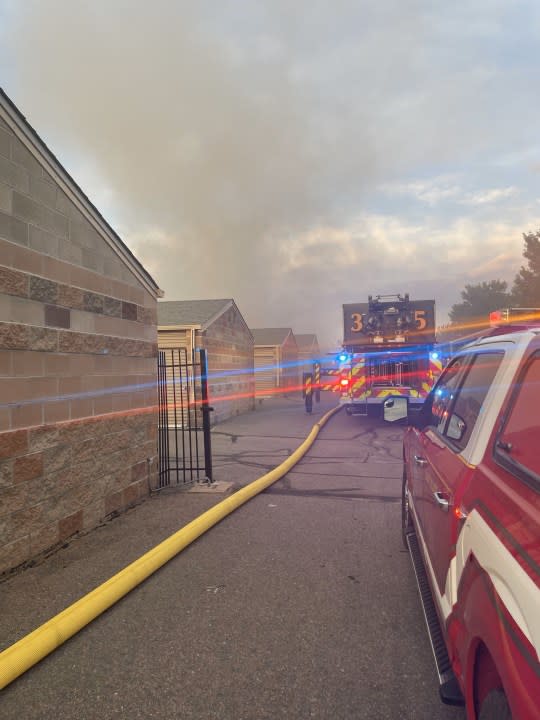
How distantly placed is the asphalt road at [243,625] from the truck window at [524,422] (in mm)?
1524

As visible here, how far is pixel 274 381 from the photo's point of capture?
34.2 metres

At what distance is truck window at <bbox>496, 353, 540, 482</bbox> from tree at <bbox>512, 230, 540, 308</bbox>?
43.7m

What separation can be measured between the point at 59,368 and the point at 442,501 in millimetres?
3816

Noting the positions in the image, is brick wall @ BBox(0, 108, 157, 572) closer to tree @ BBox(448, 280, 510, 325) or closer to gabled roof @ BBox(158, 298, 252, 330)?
gabled roof @ BBox(158, 298, 252, 330)

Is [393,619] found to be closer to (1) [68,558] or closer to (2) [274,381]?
(1) [68,558]

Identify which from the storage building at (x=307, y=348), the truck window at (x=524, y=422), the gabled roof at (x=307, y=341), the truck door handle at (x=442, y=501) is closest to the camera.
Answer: the truck window at (x=524, y=422)

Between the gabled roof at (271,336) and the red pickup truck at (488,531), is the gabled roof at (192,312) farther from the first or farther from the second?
the gabled roof at (271,336)

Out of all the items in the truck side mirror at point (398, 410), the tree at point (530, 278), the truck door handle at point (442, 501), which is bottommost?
the truck door handle at point (442, 501)

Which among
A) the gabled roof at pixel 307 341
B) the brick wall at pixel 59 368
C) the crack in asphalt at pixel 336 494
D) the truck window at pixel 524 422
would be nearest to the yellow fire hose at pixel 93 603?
the brick wall at pixel 59 368

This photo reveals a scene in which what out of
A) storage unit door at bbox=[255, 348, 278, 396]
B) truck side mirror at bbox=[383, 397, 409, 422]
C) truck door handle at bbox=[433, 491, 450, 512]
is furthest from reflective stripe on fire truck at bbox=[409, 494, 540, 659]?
storage unit door at bbox=[255, 348, 278, 396]

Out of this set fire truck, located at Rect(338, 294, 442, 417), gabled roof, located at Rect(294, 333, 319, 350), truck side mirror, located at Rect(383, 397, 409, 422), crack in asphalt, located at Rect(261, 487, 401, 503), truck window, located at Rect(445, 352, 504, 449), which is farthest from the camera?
gabled roof, located at Rect(294, 333, 319, 350)

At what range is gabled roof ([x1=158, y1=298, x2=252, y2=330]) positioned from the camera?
14742mm

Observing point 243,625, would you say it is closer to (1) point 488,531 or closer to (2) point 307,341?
Result: (1) point 488,531

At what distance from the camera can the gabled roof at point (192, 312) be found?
1474 cm
